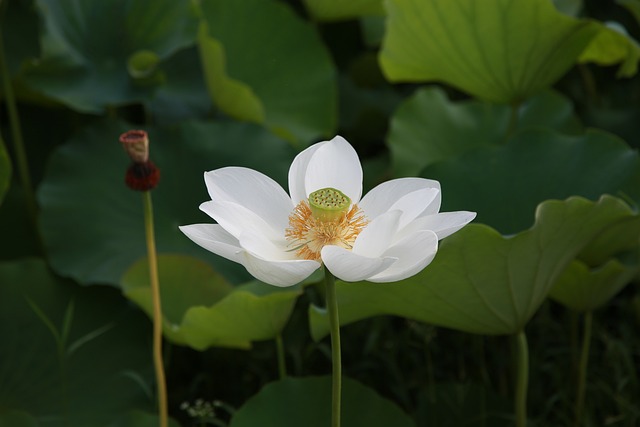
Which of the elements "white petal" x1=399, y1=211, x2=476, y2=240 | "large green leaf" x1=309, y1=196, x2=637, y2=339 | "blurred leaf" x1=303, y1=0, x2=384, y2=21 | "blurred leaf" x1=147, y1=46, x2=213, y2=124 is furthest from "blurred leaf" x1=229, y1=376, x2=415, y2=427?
"blurred leaf" x1=303, y1=0, x2=384, y2=21

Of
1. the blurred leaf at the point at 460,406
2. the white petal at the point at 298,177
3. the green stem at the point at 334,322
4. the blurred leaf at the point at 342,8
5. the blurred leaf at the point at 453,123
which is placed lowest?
the blurred leaf at the point at 460,406

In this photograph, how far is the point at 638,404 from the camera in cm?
157

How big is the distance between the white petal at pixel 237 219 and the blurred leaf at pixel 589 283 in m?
0.58

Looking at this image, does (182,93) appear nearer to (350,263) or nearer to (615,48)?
(615,48)

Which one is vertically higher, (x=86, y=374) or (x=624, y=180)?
(x=624, y=180)

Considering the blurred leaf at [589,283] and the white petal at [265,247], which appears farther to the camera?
the blurred leaf at [589,283]

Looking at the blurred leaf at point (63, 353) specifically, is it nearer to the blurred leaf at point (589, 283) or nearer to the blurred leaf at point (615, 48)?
the blurred leaf at point (589, 283)

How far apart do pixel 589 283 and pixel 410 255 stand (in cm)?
64

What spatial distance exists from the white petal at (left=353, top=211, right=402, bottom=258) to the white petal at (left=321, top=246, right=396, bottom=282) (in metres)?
0.03

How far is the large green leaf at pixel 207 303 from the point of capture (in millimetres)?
1246

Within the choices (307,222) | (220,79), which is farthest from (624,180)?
(220,79)

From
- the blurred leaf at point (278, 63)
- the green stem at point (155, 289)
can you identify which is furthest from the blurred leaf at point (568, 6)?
the green stem at point (155, 289)

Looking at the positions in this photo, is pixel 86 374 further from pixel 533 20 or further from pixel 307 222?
pixel 533 20

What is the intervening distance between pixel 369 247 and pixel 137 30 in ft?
3.92
